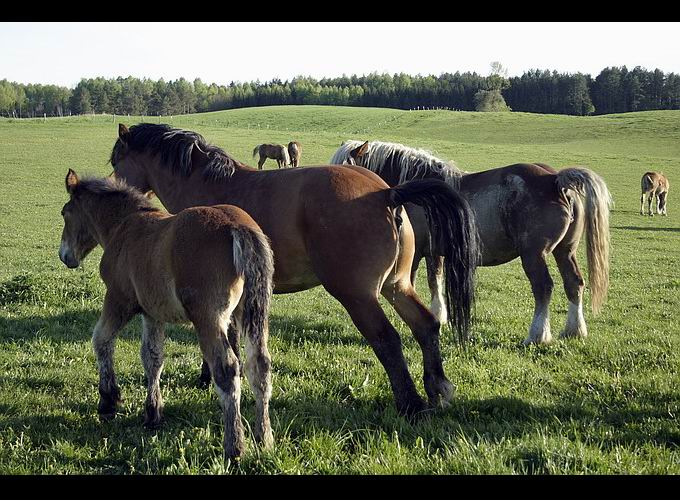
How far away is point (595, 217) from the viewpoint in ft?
26.8

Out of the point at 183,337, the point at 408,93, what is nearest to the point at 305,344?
the point at 183,337

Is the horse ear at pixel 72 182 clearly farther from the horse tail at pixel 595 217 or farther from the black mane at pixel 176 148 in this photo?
the horse tail at pixel 595 217

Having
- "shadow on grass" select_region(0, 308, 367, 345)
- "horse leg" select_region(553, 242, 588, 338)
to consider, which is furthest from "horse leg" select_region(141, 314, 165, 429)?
"horse leg" select_region(553, 242, 588, 338)

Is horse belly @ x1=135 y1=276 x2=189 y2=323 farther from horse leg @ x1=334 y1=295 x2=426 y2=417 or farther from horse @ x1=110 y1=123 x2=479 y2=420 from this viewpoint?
horse leg @ x1=334 y1=295 x2=426 y2=417

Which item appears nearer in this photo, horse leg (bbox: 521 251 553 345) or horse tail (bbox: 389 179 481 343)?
horse tail (bbox: 389 179 481 343)

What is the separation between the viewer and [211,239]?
4.25m

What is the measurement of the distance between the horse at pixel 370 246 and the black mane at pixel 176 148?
0.41m

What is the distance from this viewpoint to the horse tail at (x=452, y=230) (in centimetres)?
524

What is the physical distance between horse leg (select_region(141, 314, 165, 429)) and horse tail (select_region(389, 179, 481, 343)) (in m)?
2.35

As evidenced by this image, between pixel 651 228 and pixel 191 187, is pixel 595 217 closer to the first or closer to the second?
pixel 191 187

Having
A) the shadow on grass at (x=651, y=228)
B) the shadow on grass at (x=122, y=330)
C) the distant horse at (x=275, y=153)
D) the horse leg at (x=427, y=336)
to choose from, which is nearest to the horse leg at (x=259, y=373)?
the horse leg at (x=427, y=336)

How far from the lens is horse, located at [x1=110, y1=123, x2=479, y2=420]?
5004 mm

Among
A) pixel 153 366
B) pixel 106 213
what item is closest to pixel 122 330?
pixel 106 213

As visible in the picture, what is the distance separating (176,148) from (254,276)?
123 inches
